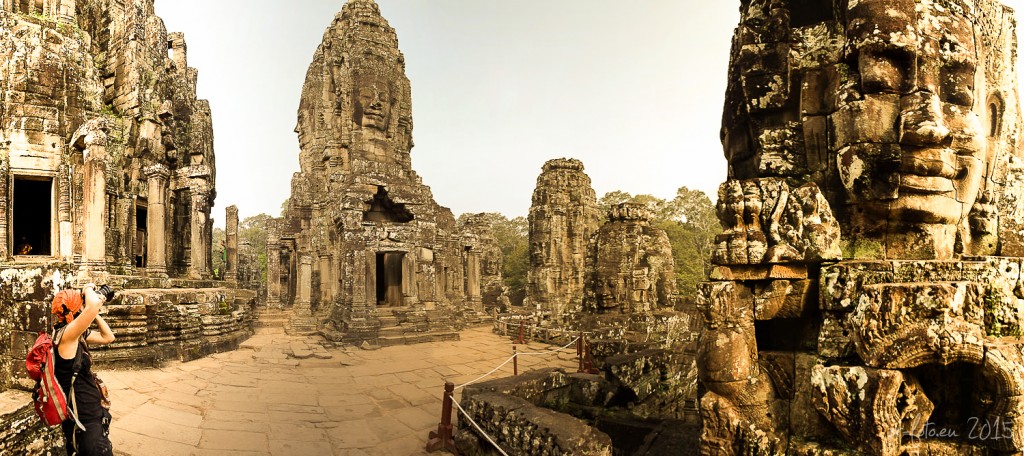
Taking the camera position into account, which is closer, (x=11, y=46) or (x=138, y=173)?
(x=11, y=46)

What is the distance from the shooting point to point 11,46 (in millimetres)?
9773

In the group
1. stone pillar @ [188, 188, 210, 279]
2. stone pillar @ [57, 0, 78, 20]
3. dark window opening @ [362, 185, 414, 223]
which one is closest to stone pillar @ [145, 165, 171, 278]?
stone pillar @ [188, 188, 210, 279]

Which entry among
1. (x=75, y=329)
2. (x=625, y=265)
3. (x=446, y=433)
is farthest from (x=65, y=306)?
(x=625, y=265)

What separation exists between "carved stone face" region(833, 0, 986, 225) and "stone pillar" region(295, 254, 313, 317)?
60.0 feet

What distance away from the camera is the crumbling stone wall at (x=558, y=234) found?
18859 millimetres

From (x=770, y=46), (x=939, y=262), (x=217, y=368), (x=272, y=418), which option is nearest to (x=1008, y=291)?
(x=939, y=262)

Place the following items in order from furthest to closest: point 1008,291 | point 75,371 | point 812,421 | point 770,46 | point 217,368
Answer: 1. point 217,368
2. point 770,46
3. point 75,371
4. point 812,421
5. point 1008,291

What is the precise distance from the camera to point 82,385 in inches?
133

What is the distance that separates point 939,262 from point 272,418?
273 inches

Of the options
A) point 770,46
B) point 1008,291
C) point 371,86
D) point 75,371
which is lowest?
point 75,371

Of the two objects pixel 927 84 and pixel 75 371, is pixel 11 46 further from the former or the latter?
pixel 927 84

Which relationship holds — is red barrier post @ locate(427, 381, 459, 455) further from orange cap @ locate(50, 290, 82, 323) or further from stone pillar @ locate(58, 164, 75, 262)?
stone pillar @ locate(58, 164, 75, 262)

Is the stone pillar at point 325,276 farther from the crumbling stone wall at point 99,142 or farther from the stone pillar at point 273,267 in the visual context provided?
the stone pillar at point 273,267

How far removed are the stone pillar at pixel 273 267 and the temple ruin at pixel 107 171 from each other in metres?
10.1
